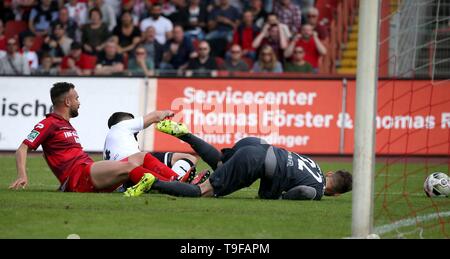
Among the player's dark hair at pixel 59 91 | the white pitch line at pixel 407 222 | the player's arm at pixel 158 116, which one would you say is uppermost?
the player's dark hair at pixel 59 91

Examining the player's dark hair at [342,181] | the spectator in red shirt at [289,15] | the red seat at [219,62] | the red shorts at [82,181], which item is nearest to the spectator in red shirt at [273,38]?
the spectator in red shirt at [289,15]

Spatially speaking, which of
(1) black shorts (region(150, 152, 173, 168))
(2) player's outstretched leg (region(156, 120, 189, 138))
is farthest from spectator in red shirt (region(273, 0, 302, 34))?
(2) player's outstretched leg (region(156, 120, 189, 138))

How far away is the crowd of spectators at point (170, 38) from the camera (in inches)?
917

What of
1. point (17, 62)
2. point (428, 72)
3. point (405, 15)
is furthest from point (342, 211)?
point (17, 62)

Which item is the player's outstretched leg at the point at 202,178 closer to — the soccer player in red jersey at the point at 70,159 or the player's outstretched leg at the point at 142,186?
the soccer player in red jersey at the point at 70,159

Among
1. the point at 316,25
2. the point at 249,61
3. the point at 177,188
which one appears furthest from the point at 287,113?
the point at 177,188

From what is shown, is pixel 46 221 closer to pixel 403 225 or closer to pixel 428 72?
pixel 403 225

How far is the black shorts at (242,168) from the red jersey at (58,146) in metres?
1.71

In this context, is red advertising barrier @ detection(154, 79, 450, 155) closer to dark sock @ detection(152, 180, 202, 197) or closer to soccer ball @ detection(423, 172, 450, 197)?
soccer ball @ detection(423, 172, 450, 197)

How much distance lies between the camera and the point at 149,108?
20844mm

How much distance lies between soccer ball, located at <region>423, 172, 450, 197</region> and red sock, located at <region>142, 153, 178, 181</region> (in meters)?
3.17

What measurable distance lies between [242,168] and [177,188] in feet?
2.82

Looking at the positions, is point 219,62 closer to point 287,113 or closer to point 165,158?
point 287,113

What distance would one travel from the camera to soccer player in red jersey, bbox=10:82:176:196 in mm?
12148
